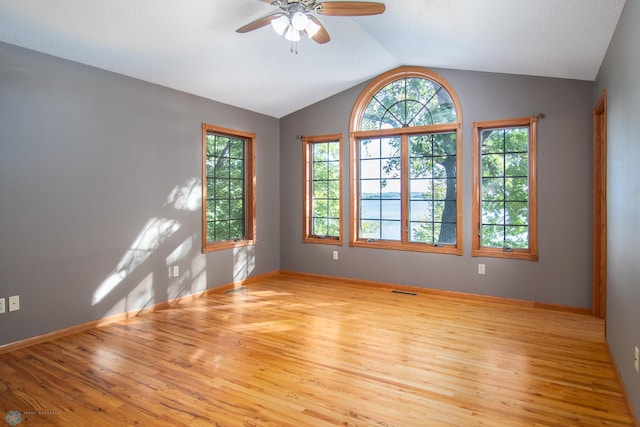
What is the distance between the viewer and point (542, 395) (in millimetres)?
2492

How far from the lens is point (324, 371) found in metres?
2.85

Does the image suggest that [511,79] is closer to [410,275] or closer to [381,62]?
[381,62]

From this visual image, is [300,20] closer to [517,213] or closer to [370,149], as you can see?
[370,149]

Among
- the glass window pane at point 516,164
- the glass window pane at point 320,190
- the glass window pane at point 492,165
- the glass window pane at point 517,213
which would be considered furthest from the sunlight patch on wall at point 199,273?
the glass window pane at point 516,164

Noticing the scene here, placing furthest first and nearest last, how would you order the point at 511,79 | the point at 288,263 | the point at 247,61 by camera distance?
the point at 288,263, the point at 511,79, the point at 247,61

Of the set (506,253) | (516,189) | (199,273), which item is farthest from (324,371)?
(516,189)

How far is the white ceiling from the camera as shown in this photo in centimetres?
296

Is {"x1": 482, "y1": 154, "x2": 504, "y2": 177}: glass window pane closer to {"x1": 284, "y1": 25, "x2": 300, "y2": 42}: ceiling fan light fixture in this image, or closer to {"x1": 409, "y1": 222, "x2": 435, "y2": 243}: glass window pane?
{"x1": 409, "y1": 222, "x2": 435, "y2": 243}: glass window pane

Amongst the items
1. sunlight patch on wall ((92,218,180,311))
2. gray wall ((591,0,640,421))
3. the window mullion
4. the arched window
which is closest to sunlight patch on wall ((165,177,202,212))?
sunlight patch on wall ((92,218,180,311))

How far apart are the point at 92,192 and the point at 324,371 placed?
9.00ft

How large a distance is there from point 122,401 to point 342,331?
191cm

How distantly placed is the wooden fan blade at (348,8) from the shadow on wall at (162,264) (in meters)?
2.76

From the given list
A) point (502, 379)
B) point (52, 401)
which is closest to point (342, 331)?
point (502, 379)

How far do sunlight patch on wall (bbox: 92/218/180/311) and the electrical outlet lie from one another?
0.63m
